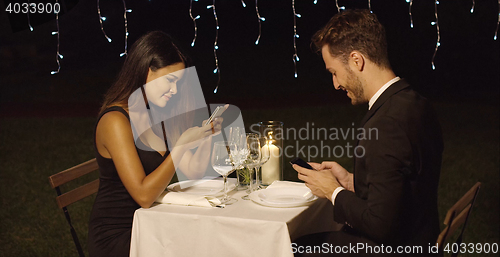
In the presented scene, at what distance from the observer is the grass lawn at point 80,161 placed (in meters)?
3.77

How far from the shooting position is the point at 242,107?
909cm

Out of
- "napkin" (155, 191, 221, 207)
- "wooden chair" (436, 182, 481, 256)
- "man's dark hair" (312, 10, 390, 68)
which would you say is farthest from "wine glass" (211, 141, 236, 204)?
"wooden chair" (436, 182, 481, 256)

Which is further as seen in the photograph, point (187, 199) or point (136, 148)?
point (136, 148)

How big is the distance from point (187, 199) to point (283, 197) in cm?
40

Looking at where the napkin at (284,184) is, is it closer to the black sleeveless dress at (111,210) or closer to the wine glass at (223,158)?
the wine glass at (223,158)

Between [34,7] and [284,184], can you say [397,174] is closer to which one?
[284,184]

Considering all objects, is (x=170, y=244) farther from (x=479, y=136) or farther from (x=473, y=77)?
(x=473, y=77)

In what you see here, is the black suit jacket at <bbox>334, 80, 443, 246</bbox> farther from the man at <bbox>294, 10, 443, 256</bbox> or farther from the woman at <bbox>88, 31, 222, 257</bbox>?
the woman at <bbox>88, 31, 222, 257</bbox>

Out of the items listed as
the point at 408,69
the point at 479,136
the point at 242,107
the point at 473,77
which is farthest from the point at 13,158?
the point at 473,77

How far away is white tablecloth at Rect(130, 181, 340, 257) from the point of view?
1.60 metres

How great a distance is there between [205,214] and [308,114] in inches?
260

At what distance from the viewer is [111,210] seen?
6.51 feet

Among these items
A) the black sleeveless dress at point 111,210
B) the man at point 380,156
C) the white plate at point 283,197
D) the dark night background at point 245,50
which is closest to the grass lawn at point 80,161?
the dark night background at point 245,50

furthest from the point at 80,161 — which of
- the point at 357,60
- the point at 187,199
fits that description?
the point at 357,60
